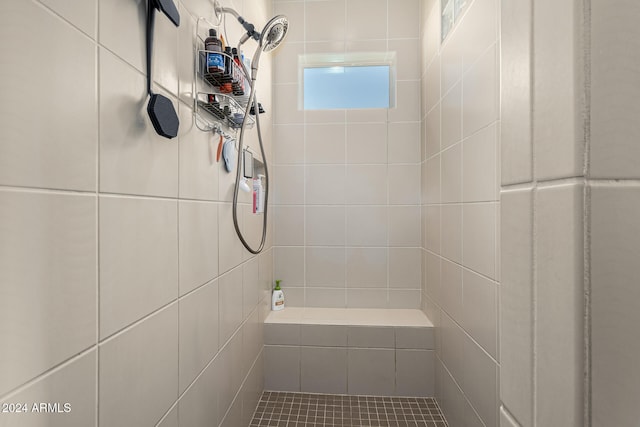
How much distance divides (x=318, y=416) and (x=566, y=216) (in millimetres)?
1649

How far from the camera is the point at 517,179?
0.35 meters

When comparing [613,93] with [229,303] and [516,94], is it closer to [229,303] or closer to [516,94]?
[516,94]

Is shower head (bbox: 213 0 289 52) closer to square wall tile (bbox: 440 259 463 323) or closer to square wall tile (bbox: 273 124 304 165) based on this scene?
square wall tile (bbox: 273 124 304 165)

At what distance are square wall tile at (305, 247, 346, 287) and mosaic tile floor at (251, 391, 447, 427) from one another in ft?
2.16

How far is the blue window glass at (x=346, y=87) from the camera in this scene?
6.63 feet

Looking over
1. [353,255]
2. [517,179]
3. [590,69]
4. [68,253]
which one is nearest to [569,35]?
[590,69]

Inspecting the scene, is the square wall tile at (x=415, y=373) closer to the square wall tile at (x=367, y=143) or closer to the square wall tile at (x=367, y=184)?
the square wall tile at (x=367, y=184)

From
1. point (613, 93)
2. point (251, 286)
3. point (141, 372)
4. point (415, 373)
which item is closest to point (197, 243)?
point (141, 372)

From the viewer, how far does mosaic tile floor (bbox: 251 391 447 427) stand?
58.2 inches

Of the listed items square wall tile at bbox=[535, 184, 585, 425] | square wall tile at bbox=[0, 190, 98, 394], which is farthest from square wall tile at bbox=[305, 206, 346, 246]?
square wall tile at bbox=[535, 184, 585, 425]

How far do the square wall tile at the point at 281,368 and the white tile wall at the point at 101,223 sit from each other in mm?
795

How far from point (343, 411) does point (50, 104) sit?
1.75m

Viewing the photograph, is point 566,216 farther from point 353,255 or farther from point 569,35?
point 353,255

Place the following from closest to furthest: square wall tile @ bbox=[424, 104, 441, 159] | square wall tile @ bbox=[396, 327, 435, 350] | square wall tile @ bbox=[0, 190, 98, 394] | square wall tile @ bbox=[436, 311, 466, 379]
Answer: square wall tile @ bbox=[0, 190, 98, 394]
square wall tile @ bbox=[436, 311, 466, 379]
square wall tile @ bbox=[424, 104, 441, 159]
square wall tile @ bbox=[396, 327, 435, 350]
